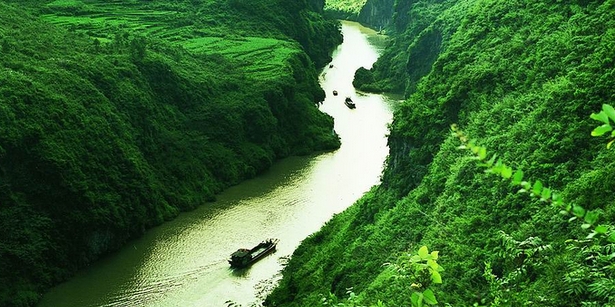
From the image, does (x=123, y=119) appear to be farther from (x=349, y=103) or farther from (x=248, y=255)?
(x=349, y=103)

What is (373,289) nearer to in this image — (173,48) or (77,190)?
(77,190)

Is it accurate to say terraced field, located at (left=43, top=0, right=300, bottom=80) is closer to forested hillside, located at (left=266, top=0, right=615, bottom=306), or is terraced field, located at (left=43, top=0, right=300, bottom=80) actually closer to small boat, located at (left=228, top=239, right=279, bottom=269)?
small boat, located at (left=228, top=239, right=279, bottom=269)

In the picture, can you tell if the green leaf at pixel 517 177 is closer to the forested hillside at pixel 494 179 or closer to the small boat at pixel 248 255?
the forested hillside at pixel 494 179

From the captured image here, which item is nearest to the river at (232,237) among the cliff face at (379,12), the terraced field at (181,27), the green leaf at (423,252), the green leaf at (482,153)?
the terraced field at (181,27)

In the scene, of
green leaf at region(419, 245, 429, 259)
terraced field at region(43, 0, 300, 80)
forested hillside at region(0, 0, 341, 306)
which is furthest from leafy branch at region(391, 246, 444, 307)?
terraced field at region(43, 0, 300, 80)

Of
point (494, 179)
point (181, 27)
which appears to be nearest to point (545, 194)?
point (494, 179)

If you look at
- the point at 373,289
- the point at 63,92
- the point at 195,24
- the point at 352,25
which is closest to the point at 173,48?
the point at 195,24
